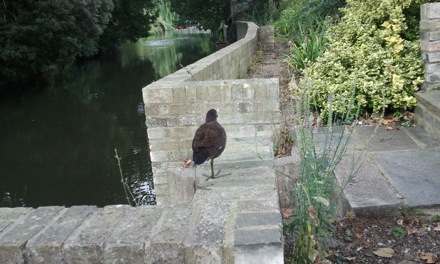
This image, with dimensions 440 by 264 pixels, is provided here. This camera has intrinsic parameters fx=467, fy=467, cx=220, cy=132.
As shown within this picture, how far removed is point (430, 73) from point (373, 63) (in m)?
0.69

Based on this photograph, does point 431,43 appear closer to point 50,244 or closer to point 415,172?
point 415,172

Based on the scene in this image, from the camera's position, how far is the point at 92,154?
11.2 meters

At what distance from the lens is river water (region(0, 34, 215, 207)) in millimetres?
9039

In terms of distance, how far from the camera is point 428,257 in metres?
2.79

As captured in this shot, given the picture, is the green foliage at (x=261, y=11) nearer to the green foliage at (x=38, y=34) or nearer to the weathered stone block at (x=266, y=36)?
the weathered stone block at (x=266, y=36)

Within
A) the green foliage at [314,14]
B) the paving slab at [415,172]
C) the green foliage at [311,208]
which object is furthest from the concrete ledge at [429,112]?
the green foliage at [314,14]

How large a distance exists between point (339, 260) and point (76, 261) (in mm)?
1672

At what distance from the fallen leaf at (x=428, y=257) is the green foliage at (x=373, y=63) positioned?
Answer: 2585 mm

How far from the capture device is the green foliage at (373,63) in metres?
5.54

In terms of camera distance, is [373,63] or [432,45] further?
[373,63]

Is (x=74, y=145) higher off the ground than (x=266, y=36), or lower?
lower

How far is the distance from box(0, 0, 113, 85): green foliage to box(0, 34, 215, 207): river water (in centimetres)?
126

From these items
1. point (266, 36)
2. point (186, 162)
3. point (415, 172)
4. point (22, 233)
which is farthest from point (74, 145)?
point (22, 233)

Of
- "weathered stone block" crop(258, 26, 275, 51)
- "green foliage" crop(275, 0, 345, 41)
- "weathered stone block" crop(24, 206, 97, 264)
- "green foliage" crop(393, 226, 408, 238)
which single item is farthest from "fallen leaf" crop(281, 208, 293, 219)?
"weathered stone block" crop(258, 26, 275, 51)
